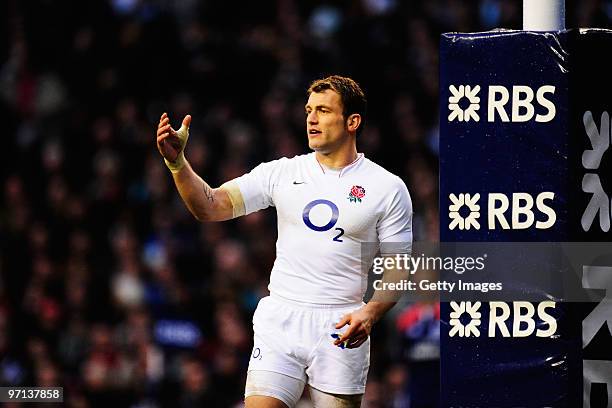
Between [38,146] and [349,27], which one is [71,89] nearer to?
[38,146]

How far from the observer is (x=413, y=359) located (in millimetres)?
10727

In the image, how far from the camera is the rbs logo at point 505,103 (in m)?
6.93

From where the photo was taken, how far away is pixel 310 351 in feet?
24.1

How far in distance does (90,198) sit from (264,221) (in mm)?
2083

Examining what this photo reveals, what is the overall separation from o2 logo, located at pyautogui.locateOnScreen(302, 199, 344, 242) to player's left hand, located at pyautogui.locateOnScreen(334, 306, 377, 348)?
0.46 metres

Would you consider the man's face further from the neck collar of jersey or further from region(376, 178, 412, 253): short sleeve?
region(376, 178, 412, 253): short sleeve

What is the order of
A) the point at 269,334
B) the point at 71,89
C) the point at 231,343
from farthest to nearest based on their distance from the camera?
the point at 71,89 → the point at 231,343 → the point at 269,334

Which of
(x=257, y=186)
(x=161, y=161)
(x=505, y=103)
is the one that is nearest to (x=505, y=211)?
(x=505, y=103)

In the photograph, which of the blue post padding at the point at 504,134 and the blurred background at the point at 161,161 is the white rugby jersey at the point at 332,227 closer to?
the blue post padding at the point at 504,134

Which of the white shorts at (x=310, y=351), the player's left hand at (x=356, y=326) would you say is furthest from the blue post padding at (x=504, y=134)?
the white shorts at (x=310, y=351)

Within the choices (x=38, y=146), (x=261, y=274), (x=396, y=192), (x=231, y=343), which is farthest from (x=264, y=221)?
(x=396, y=192)

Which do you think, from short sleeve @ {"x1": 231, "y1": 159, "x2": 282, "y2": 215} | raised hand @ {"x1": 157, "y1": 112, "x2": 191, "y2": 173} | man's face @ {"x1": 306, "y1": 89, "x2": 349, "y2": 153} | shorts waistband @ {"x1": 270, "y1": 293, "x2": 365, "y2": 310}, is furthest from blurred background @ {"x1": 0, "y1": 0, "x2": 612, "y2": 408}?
raised hand @ {"x1": 157, "y1": 112, "x2": 191, "y2": 173}

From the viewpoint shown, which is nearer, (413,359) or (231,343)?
(413,359)

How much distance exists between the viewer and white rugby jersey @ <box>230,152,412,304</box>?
24.4ft
